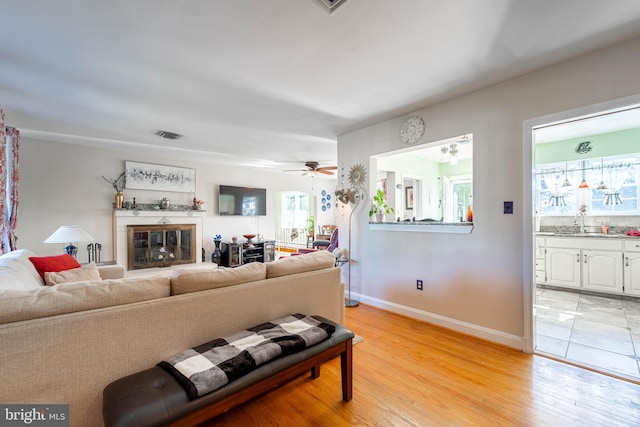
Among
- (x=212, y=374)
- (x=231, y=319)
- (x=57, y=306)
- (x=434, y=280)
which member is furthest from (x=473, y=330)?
(x=57, y=306)

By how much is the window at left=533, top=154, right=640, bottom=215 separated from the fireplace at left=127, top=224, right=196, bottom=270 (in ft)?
22.4

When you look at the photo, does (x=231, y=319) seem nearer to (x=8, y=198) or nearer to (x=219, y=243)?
(x=8, y=198)

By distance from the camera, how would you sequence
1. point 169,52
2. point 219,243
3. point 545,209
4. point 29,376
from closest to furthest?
point 29,376
point 169,52
point 545,209
point 219,243

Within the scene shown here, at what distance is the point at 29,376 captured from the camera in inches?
44.6

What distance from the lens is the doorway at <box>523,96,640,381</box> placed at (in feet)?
7.32

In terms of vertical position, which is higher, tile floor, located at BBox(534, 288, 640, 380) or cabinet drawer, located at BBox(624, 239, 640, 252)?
cabinet drawer, located at BBox(624, 239, 640, 252)

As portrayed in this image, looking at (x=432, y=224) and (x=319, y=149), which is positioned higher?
(x=319, y=149)

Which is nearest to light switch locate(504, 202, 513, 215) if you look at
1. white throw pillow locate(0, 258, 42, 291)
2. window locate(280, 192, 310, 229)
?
white throw pillow locate(0, 258, 42, 291)

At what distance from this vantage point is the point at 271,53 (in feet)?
6.81

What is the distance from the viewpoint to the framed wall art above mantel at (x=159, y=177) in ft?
17.0

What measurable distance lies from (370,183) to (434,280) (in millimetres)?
1498

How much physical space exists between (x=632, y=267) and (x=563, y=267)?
703 mm

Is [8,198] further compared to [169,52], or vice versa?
[8,198]

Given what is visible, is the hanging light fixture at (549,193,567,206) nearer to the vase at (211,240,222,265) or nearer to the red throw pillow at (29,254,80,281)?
the vase at (211,240,222,265)
